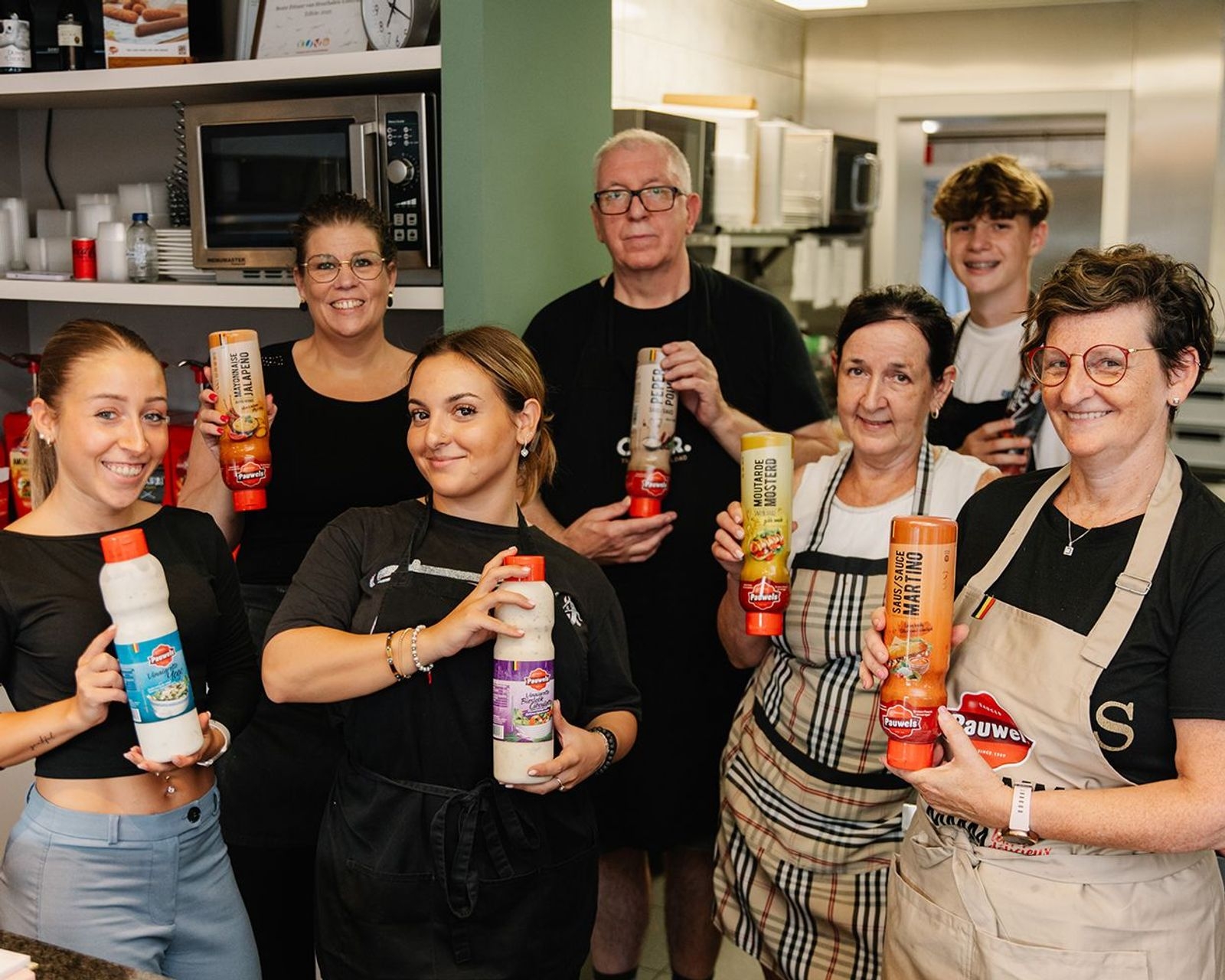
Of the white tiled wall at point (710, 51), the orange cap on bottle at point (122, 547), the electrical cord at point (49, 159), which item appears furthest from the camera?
the white tiled wall at point (710, 51)

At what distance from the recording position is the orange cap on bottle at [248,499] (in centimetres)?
229

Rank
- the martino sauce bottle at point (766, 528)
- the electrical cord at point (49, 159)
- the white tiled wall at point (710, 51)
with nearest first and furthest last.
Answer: the martino sauce bottle at point (766, 528) → the electrical cord at point (49, 159) → the white tiled wall at point (710, 51)

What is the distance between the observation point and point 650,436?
93.0 inches

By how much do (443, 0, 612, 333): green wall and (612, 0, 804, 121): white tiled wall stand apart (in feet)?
5.04

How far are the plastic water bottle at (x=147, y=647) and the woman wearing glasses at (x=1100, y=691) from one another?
88 centimetres

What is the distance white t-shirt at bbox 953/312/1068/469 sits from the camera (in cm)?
274

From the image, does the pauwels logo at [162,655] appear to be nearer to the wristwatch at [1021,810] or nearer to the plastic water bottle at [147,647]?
the plastic water bottle at [147,647]

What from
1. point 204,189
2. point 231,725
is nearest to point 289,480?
point 231,725

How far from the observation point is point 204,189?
2.86m

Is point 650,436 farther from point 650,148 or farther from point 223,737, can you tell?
point 223,737

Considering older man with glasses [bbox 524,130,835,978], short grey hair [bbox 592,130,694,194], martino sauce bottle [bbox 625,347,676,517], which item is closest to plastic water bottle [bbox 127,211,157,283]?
older man with glasses [bbox 524,130,835,978]

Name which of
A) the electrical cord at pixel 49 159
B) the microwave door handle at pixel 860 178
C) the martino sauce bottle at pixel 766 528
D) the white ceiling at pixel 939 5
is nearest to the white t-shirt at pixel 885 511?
the martino sauce bottle at pixel 766 528

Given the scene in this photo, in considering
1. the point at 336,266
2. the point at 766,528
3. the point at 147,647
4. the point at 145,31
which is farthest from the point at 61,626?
the point at 145,31

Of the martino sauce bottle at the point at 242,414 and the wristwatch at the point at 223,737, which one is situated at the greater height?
the martino sauce bottle at the point at 242,414
